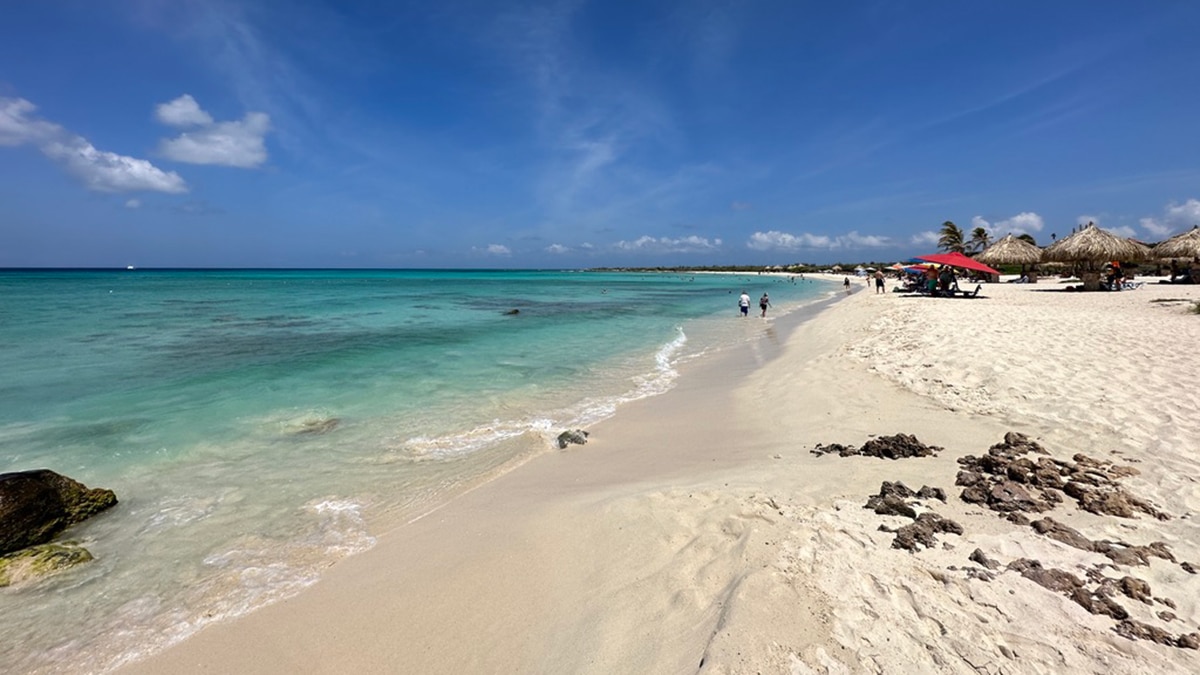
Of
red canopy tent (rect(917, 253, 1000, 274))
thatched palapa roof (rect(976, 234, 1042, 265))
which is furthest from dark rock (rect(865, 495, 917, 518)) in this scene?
thatched palapa roof (rect(976, 234, 1042, 265))

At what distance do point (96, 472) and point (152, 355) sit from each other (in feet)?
38.2

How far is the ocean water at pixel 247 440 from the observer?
433cm

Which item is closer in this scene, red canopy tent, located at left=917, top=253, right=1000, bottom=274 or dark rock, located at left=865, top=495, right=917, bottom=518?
dark rock, located at left=865, top=495, right=917, bottom=518

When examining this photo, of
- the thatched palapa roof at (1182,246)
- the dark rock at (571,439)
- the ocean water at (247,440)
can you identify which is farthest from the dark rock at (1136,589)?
the thatched palapa roof at (1182,246)

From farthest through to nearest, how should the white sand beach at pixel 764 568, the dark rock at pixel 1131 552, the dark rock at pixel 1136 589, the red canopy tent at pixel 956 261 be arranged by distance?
1. the red canopy tent at pixel 956 261
2. the dark rock at pixel 1131 552
3. the dark rock at pixel 1136 589
4. the white sand beach at pixel 764 568

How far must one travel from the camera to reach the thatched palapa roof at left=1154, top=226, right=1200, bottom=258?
3122cm

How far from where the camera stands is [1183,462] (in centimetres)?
515

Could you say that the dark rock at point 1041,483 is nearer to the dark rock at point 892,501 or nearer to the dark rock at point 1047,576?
the dark rock at point 892,501

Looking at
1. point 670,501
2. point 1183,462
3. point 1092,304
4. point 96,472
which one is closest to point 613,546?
point 670,501

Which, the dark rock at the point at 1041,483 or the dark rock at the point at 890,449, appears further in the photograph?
the dark rock at the point at 890,449

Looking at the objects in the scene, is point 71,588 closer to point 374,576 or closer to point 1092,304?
point 374,576

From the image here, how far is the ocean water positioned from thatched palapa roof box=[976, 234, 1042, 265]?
1254 inches

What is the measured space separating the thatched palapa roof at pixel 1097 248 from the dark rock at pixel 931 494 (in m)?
40.0

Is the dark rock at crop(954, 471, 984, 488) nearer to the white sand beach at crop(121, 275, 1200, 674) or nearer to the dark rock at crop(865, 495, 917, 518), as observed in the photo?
the white sand beach at crop(121, 275, 1200, 674)
